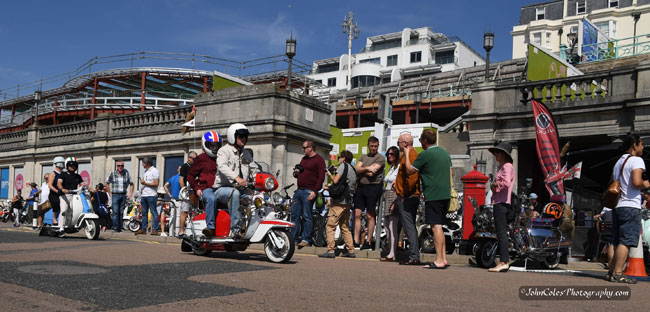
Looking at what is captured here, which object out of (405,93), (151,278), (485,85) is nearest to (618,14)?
(405,93)

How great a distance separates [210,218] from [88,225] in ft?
16.5

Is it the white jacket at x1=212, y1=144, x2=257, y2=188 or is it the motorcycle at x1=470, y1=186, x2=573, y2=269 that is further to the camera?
the motorcycle at x1=470, y1=186, x2=573, y2=269

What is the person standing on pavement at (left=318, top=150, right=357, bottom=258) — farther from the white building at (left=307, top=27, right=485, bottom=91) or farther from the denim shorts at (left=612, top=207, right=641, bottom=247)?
the white building at (left=307, top=27, right=485, bottom=91)

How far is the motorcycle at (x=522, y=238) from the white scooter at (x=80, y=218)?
25.8 feet

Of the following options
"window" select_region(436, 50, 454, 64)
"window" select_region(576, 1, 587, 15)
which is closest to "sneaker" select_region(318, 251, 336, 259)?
"window" select_region(436, 50, 454, 64)

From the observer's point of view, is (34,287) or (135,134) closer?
(34,287)

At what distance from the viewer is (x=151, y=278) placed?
5.75 meters

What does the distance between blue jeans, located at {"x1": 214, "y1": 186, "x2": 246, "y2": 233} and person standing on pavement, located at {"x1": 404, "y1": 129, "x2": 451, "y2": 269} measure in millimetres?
2476

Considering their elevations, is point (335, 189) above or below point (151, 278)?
above

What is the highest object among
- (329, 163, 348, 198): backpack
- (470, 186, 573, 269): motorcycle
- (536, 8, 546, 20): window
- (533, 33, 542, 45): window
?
(536, 8, 546, 20): window

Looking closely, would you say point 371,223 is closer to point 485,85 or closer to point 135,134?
point 485,85

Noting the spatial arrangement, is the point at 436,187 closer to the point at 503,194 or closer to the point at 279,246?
the point at 503,194

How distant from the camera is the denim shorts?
7129 mm

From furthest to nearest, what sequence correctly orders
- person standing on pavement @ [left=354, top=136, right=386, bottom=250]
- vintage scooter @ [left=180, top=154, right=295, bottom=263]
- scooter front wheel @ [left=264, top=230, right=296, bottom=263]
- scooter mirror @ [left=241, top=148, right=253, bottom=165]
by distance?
person standing on pavement @ [left=354, top=136, right=386, bottom=250] → scooter mirror @ [left=241, top=148, right=253, bottom=165] → vintage scooter @ [left=180, top=154, right=295, bottom=263] → scooter front wheel @ [left=264, top=230, right=296, bottom=263]
